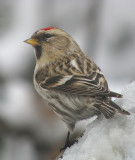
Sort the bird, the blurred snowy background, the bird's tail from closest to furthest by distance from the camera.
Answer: the bird's tail, the bird, the blurred snowy background

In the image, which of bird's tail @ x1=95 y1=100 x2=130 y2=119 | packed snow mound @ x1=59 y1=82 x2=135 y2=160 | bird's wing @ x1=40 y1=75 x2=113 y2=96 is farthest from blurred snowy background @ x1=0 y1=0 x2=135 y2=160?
packed snow mound @ x1=59 y1=82 x2=135 y2=160

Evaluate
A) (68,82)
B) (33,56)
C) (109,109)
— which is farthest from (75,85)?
(33,56)

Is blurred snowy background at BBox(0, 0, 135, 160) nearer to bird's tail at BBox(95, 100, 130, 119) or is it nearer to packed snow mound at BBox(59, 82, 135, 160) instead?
bird's tail at BBox(95, 100, 130, 119)

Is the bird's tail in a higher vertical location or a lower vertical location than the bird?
higher

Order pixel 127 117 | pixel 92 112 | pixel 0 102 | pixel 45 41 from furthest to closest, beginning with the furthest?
pixel 0 102 < pixel 45 41 < pixel 92 112 < pixel 127 117

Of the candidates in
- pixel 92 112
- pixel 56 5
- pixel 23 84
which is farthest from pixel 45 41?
pixel 56 5

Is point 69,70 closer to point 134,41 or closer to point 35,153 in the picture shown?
point 35,153

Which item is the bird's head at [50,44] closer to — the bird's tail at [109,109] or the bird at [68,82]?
the bird at [68,82]
